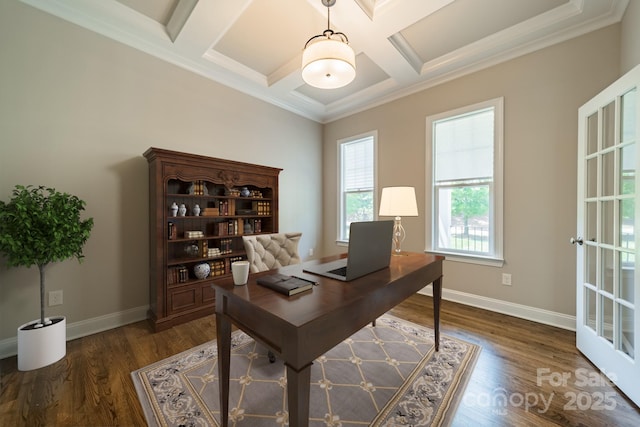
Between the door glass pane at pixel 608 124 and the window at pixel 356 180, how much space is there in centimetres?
241

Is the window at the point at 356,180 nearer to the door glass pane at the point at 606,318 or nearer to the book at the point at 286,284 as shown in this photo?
the door glass pane at the point at 606,318

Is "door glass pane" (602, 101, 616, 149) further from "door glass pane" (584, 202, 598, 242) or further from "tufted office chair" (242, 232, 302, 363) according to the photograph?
"tufted office chair" (242, 232, 302, 363)

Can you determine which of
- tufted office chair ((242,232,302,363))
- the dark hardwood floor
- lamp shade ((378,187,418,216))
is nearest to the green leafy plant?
the dark hardwood floor

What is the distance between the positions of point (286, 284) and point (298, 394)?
0.47 meters

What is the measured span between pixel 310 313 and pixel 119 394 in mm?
1560

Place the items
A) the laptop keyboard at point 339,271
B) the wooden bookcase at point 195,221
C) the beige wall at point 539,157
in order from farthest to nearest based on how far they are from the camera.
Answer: the wooden bookcase at point 195,221, the beige wall at point 539,157, the laptop keyboard at point 339,271

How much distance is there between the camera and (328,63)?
168 centimetres

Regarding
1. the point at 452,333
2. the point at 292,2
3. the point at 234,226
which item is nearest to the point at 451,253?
the point at 452,333

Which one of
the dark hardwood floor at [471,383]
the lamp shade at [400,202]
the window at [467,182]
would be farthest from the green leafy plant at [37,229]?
the window at [467,182]

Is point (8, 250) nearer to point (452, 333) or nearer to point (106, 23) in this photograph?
point (106, 23)

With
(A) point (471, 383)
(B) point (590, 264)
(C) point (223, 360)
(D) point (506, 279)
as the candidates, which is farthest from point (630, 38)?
(C) point (223, 360)

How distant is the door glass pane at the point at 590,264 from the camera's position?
191 centimetres

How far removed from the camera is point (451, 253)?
3064mm

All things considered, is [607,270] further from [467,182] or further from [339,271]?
[339,271]
